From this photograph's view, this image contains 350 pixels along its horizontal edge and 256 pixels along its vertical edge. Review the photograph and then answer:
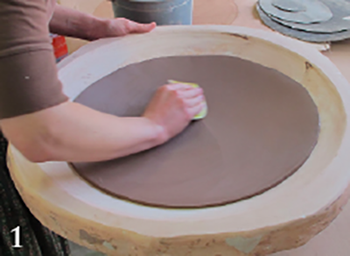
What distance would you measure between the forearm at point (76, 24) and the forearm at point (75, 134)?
1.63ft

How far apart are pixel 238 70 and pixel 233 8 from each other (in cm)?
127

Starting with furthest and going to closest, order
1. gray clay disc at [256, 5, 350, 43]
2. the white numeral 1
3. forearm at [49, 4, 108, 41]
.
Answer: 1. gray clay disc at [256, 5, 350, 43]
2. forearm at [49, 4, 108, 41]
3. the white numeral 1

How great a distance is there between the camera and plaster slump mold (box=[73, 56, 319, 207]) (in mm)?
653

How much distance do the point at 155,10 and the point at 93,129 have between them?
2.92 feet

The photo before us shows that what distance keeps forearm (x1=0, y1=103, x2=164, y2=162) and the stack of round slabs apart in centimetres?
141

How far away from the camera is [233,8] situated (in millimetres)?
2086

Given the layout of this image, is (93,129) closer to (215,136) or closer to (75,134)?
(75,134)

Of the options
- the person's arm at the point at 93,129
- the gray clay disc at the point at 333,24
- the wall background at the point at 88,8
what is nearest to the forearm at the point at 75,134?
the person's arm at the point at 93,129

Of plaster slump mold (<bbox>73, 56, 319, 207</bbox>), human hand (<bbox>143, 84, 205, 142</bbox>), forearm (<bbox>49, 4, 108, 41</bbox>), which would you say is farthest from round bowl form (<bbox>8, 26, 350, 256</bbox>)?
forearm (<bbox>49, 4, 108, 41</bbox>)

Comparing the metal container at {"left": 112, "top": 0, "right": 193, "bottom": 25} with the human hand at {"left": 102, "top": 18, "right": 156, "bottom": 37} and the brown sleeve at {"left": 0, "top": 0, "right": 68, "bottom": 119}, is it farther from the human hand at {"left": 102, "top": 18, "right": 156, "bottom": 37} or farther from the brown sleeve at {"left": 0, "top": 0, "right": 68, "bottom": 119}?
the brown sleeve at {"left": 0, "top": 0, "right": 68, "bottom": 119}

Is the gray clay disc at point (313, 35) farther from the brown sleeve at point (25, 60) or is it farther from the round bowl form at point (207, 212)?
the brown sleeve at point (25, 60)

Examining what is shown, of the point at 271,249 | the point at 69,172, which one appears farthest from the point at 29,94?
the point at 271,249

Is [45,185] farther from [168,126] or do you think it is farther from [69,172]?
[168,126]

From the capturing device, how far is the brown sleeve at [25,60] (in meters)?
0.46
